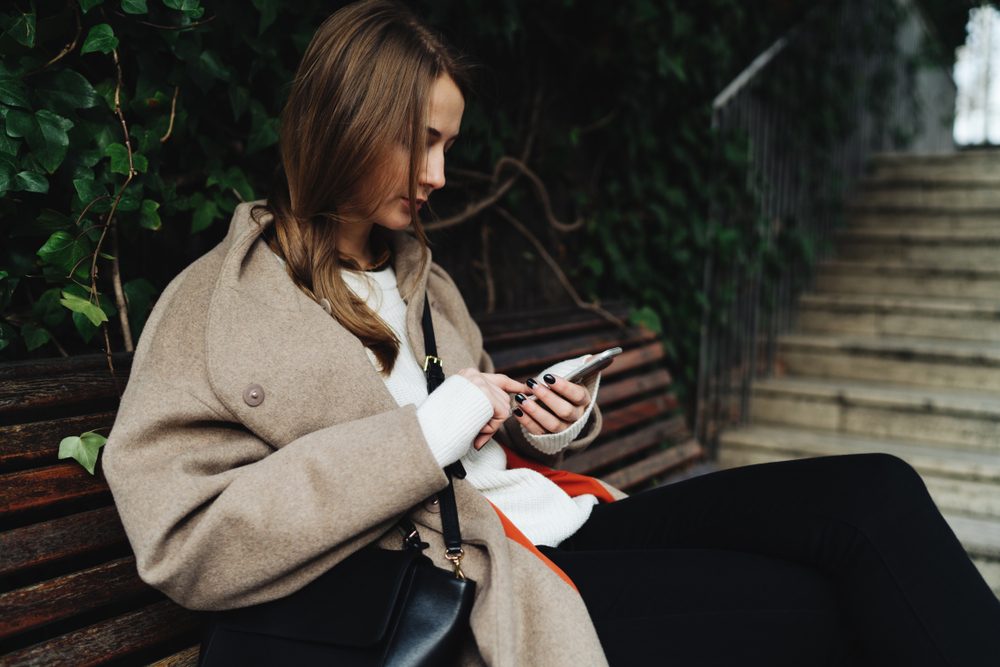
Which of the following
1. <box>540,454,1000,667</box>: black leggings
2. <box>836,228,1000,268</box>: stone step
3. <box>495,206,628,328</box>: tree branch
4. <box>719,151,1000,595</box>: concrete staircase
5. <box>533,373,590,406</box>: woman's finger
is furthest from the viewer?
<box>836,228,1000,268</box>: stone step

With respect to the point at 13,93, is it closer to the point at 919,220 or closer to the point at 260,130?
the point at 260,130

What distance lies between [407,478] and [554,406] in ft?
1.50

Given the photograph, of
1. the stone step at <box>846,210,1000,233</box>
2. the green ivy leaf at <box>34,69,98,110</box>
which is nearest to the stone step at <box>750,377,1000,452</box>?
the stone step at <box>846,210,1000,233</box>

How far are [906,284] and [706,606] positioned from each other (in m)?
3.95

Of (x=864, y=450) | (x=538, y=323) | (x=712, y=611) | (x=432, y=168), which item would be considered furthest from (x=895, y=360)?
(x=432, y=168)

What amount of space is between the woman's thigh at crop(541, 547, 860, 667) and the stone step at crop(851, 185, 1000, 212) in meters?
4.46

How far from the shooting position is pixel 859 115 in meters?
5.60

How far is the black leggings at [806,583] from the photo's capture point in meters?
1.27

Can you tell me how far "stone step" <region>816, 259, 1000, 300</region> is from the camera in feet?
14.6

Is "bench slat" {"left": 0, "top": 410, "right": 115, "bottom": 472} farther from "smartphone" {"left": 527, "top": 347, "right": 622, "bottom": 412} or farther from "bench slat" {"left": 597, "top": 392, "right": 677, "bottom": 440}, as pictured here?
"bench slat" {"left": 597, "top": 392, "right": 677, "bottom": 440}

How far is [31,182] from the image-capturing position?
132 centimetres

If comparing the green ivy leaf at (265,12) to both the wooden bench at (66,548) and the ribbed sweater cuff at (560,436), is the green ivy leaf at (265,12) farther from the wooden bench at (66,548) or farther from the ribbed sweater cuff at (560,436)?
the ribbed sweater cuff at (560,436)

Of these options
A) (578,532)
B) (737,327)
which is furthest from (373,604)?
(737,327)

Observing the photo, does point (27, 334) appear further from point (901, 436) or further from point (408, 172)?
point (901, 436)
